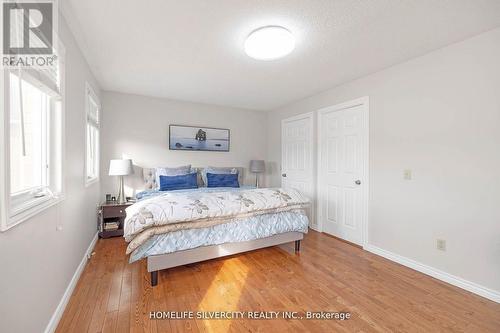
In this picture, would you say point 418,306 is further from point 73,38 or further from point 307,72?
point 73,38

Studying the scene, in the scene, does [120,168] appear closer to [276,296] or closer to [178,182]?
[178,182]

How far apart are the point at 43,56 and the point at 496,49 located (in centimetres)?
359

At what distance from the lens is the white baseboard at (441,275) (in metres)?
1.92

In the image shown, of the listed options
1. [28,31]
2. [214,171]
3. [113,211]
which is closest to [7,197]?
[28,31]

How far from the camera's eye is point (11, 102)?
3.68ft

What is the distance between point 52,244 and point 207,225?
118cm

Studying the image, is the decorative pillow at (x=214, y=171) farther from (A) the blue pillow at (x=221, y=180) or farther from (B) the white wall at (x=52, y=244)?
(B) the white wall at (x=52, y=244)

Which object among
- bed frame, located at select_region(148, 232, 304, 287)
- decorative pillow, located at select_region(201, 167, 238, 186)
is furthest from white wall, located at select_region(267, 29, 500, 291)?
decorative pillow, located at select_region(201, 167, 238, 186)

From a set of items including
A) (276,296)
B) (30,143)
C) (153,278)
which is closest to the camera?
(30,143)

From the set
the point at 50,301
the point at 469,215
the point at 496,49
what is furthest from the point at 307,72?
the point at 50,301

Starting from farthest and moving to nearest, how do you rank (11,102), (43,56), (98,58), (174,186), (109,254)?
(174,186), (109,254), (98,58), (43,56), (11,102)

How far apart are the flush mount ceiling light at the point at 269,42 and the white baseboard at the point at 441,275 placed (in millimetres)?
2696

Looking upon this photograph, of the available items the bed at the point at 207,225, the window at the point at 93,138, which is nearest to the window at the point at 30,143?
the bed at the point at 207,225

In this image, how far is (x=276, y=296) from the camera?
1.91 meters
